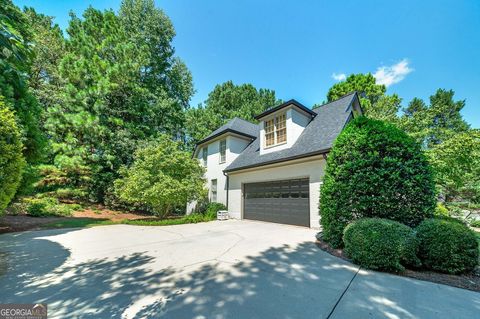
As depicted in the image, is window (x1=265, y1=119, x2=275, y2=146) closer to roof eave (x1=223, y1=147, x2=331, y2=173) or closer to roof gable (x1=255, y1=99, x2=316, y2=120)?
roof gable (x1=255, y1=99, x2=316, y2=120)

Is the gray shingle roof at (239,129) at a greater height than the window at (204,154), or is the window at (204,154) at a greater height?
the gray shingle roof at (239,129)

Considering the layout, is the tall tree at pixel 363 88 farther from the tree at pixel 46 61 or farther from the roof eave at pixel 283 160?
the tree at pixel 46 61

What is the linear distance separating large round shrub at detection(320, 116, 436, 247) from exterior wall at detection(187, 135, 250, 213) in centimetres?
882

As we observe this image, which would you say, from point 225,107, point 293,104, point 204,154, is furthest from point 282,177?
point 225,107

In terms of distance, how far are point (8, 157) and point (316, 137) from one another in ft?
33.2

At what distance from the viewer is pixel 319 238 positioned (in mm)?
6535

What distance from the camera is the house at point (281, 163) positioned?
8.93 m

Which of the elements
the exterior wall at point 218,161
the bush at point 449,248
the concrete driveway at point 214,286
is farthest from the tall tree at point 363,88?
the concrete driveway at point 214,286

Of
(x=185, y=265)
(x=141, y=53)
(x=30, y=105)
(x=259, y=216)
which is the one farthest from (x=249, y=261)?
(x=141, y=53)

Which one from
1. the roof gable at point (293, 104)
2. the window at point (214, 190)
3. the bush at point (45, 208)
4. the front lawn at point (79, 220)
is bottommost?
the front lawn at point (79, 220)

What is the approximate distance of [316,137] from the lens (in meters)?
9.58

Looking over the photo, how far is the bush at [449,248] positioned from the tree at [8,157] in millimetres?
8751

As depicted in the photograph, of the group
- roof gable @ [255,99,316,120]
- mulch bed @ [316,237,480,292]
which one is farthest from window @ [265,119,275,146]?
mulch bed @ [316,237,480,292]

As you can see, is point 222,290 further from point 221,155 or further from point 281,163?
point 221,155
